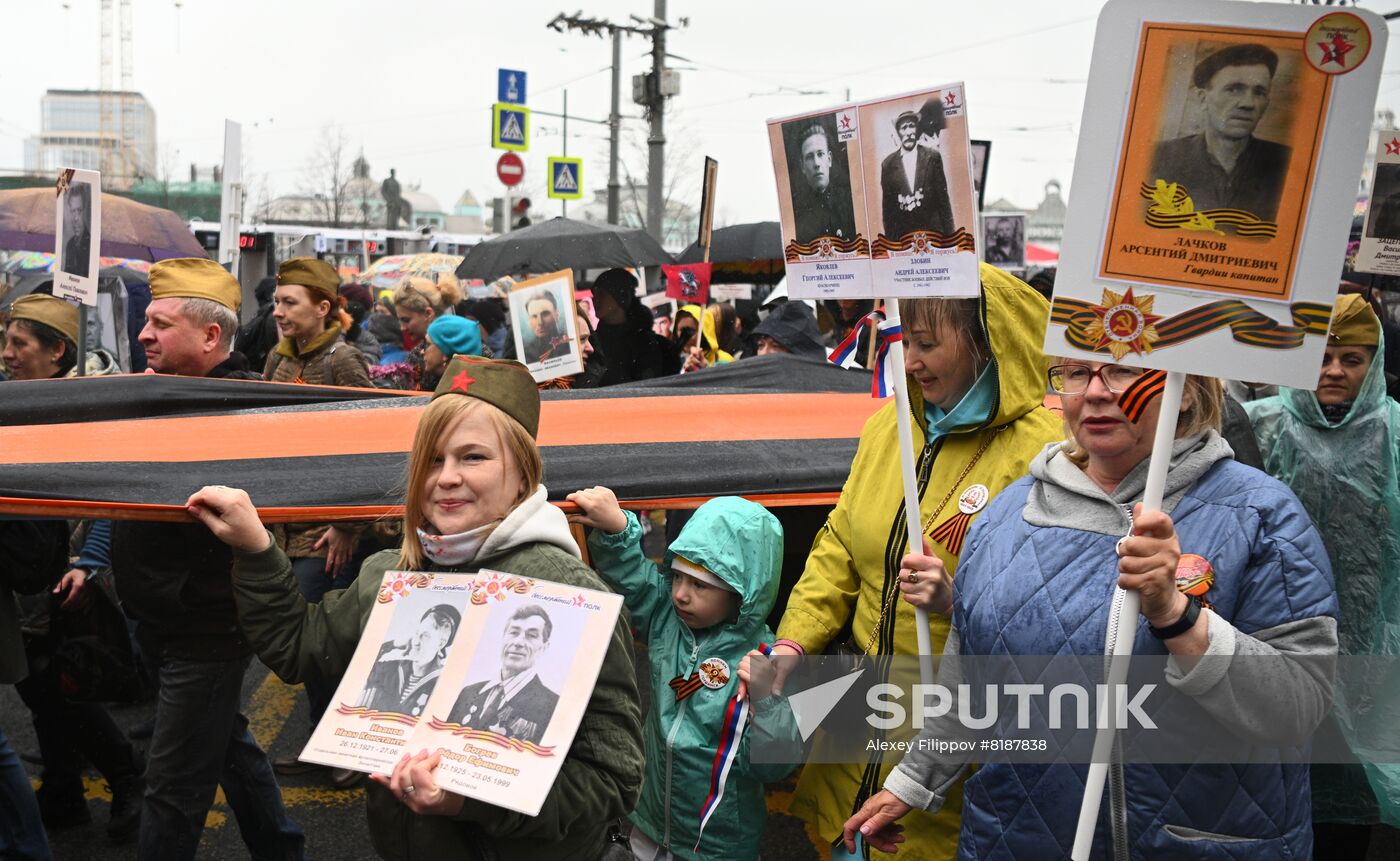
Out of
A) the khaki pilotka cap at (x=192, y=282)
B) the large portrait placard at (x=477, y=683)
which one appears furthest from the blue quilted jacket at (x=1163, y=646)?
the khaki pilotka cap at (x=192, y=282)

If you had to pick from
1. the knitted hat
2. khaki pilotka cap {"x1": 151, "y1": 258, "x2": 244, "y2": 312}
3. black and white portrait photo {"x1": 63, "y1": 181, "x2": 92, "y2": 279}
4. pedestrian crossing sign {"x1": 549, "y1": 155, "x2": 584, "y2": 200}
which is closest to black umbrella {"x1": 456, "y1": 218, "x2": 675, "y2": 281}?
the knitted hat

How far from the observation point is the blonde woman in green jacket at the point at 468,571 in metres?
2.33

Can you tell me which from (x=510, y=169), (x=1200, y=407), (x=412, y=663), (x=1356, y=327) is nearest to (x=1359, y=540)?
(x=1356, y=327)

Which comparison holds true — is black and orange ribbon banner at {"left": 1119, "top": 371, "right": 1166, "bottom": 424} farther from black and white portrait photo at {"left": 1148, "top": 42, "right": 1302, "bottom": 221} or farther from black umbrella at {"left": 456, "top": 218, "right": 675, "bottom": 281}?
black umbrella at {"left": 456, "top": 218, "right": 675, "bottom": 281}

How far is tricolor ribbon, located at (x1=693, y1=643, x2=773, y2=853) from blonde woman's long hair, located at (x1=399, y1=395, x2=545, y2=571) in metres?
0.98

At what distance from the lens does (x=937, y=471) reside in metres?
3.00

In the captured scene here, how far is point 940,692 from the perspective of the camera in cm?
271

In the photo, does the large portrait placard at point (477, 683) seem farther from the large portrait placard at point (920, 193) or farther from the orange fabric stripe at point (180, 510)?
the large portrait placard at point (920, 193)

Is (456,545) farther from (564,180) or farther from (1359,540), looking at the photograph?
(564,180)

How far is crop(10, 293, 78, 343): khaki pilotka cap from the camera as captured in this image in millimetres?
5055

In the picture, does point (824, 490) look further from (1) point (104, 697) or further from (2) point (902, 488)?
(1) point (104, 697)

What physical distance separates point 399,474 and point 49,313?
108 inches

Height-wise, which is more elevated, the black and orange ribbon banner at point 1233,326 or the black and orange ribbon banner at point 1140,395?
the black and orange ribbon banner at point 1233,326
